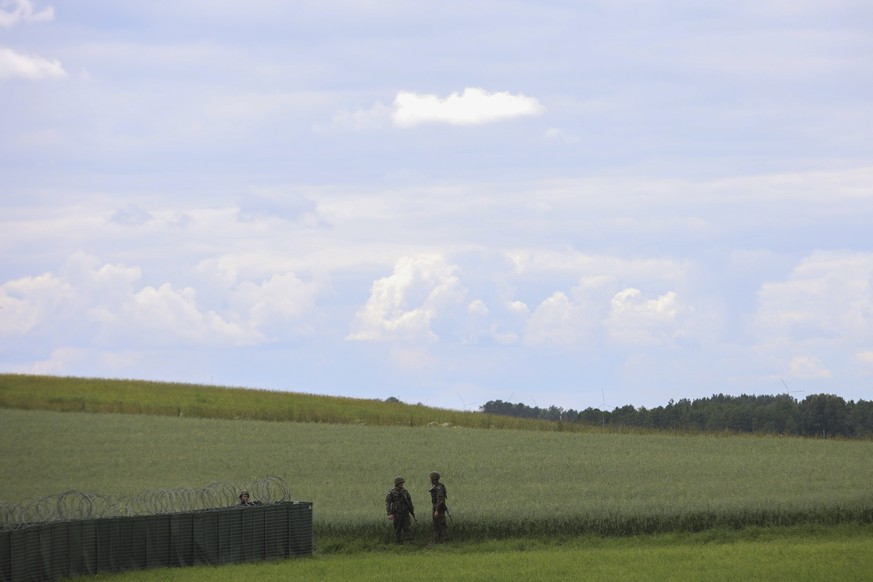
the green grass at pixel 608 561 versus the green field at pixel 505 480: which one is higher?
the green field at pixel 505 480

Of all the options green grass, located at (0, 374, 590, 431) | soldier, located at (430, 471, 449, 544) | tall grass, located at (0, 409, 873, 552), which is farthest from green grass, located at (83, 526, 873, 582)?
green grass, located at (0, 374, 590, 431)

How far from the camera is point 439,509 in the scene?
31.0 meters

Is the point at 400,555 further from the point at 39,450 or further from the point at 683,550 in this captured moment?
the point at 39,450

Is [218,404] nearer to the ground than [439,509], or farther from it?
farther from it

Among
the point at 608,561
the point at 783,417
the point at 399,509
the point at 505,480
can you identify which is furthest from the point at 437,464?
the point at 783,417

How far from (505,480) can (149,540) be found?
16719 mm

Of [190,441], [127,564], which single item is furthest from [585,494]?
[190,441]

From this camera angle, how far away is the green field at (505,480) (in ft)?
95.6

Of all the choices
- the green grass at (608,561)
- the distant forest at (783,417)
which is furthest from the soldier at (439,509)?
the distant forest at (783,417)

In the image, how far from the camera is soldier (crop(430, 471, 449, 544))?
3095 centimetres

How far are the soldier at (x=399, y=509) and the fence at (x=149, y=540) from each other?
220 cm

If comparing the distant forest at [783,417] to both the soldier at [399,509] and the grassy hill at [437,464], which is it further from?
the soldier at [399,509]

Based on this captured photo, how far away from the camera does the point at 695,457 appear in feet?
154

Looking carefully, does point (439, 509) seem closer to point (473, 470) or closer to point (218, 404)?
point (473, 470)
